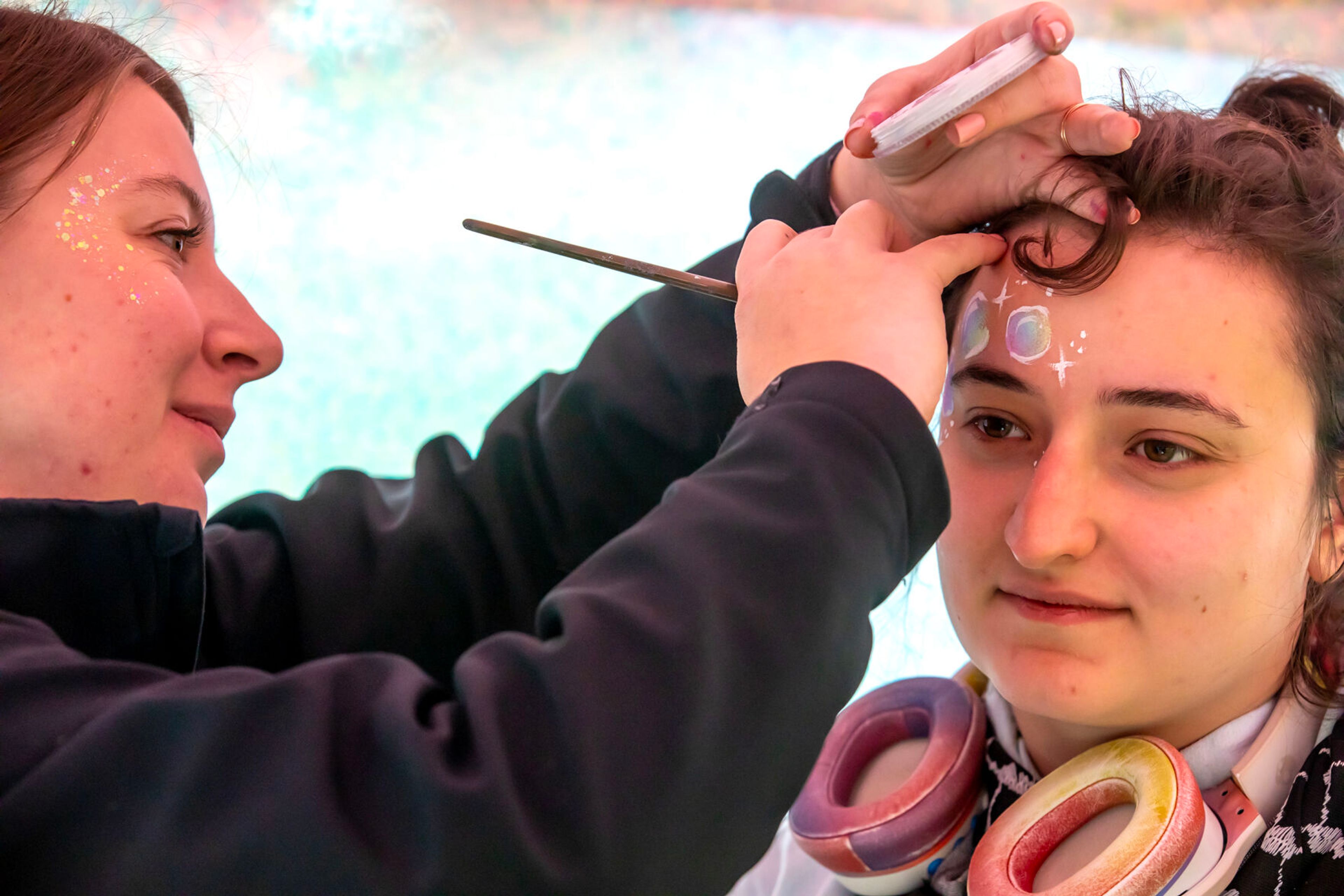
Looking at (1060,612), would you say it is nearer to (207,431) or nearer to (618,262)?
(618,262)

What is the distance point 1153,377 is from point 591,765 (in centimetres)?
46

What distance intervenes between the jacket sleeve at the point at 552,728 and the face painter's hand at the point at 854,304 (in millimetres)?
34

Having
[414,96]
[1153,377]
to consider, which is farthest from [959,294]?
[414,96]

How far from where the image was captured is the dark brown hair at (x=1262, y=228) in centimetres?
76

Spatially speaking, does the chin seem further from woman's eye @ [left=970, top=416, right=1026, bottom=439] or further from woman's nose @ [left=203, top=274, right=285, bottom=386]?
woman's nose @ [left=203, top=274, right=285, bottom=386]

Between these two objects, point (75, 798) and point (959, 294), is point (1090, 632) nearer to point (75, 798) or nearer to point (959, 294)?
point (959, 294)

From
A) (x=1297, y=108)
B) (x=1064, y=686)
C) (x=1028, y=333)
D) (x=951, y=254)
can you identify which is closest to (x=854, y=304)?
(x=951, y=254)

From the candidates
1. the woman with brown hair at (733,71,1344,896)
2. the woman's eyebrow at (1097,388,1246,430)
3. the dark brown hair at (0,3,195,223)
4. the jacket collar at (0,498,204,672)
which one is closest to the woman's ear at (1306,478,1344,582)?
the woman with brown hair at (733,71,1344,896)

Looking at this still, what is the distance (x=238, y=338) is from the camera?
2.66 ft

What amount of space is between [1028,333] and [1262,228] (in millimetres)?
183

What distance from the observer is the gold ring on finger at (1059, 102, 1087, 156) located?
2.33ft

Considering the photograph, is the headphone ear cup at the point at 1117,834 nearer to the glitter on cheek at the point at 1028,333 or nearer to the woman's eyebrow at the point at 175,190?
the glitter on cheek at the point at 1028,333

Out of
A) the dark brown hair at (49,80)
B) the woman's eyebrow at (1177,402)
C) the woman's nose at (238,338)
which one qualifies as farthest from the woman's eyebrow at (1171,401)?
the dark brown hair at (49,80)

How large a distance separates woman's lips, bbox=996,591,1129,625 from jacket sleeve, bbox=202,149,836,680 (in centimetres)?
29
